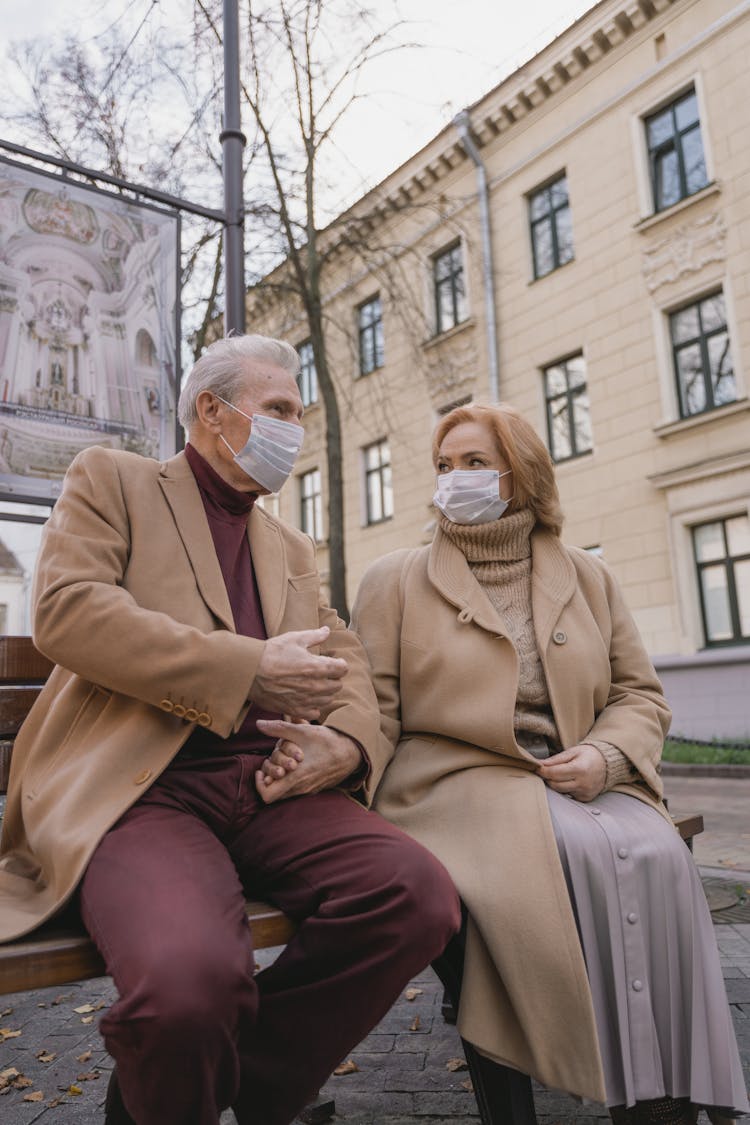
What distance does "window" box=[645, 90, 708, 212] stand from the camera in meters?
14.7

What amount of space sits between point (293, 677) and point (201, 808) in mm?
362

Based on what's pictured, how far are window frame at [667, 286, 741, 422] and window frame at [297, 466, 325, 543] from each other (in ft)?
29.5

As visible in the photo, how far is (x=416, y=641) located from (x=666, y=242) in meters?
13.8

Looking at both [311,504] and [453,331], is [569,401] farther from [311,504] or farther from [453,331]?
[311,504]

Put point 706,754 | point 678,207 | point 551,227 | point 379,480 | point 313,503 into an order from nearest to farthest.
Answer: point 706,754 → point 678,207 → point 551,227 → point 379,480 → point 313,503

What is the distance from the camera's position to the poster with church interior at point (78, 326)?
167 inches

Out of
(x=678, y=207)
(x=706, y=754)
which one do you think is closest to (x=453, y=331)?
(x=678, y=207)

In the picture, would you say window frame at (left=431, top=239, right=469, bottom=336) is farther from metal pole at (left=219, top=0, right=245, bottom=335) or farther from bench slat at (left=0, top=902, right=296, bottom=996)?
bench slat at (left=0, top=902, right=296, bottom=996)

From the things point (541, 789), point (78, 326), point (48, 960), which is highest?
point (78, 326)

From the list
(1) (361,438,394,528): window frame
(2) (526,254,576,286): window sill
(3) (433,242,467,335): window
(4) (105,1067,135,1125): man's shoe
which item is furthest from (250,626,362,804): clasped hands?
(1) (361,438,394,528): window frame

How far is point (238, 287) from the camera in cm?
494

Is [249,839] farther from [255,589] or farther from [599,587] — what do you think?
[599,587]

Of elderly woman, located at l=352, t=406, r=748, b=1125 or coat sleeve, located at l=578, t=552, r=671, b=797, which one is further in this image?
coat sleeve, located at l=578, t=552, r=671, b=797

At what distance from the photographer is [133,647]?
2021 mm
